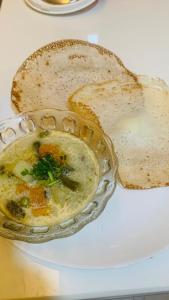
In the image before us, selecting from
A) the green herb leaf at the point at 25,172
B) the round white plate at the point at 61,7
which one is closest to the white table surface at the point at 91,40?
the round white plate at the point at 61,7

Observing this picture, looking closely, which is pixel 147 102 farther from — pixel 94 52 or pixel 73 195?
pixel 73 195

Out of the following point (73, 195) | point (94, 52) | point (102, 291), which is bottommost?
point (102, 291)

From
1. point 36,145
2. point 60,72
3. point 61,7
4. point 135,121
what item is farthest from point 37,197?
point 61,7

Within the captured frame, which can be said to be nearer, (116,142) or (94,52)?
(116,142)

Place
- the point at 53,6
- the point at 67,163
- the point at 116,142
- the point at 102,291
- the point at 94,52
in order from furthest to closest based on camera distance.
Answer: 1. the point at 53,6
2. the point at 94,52
3. the point at 116,142
4. the point at 67,163
5. the point at 102,291

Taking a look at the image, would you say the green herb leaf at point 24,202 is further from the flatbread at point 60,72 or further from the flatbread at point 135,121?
the flatbread at point 60,72

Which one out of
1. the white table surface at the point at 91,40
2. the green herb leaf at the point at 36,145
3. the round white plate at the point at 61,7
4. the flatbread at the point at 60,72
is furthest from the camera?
the round white plate at the point at 61,7

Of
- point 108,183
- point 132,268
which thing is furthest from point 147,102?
point 132,268
